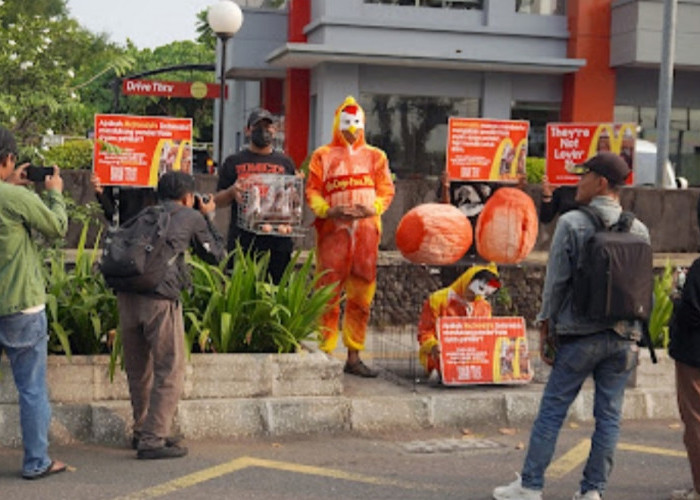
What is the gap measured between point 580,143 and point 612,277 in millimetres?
3452

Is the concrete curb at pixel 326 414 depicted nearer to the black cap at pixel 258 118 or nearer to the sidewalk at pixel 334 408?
the sidewalk at pixel 334 408

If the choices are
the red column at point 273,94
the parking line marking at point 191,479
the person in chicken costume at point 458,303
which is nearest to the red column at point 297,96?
the red column at point 273,94

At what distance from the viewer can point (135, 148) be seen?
841cm

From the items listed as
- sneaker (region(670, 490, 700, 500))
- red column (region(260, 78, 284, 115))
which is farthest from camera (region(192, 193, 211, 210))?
red column (region(260, 78, 284, 115))

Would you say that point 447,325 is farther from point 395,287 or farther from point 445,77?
point 445,77

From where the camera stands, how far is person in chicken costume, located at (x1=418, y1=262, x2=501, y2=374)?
815 centimetres

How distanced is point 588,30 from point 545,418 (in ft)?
67.0

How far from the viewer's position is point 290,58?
2380cm

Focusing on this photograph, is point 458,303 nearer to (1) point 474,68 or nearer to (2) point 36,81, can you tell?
(2) point 36,81

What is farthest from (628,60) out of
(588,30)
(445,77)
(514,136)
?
(514,136)

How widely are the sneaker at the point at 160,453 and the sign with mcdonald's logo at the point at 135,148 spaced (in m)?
2.43

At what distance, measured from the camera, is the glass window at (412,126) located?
24812mm

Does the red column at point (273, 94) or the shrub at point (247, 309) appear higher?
the red column at point (273, 94)

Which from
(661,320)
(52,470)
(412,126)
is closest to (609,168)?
(661,320)
